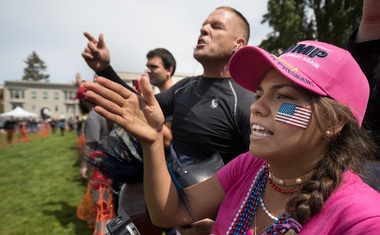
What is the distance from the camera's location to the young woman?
0.99 metres

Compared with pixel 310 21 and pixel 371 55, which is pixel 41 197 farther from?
pixel 310 21

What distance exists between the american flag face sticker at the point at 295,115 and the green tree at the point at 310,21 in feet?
44.7

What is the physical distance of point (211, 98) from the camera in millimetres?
2197

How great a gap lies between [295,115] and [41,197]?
21.8 feet

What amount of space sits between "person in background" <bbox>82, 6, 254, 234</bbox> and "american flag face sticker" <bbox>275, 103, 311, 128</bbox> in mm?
784

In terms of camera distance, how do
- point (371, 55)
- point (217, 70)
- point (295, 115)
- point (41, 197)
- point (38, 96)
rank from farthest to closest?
point (38, 96)
point (41, 197)
point (217, 70)
point (371, 55)
point (295, 115)

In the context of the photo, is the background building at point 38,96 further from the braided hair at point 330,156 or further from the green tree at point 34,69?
the braided hair at point 330,156

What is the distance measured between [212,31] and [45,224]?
14.2ft

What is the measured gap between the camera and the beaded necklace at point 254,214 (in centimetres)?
107

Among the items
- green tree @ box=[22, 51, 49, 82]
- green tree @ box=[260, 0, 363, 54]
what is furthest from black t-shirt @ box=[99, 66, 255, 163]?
green tree @ box=[22, 51, 49, 82]

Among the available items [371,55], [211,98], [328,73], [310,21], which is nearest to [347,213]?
[328,73]

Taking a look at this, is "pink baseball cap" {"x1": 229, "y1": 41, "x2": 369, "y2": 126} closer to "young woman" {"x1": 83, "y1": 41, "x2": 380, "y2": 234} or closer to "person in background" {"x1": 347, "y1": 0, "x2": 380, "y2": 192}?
"young woman" {"x1": 83, "y1": 41, "x2": 380, "y2": 234}

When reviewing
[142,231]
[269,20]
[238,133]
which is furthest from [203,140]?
[269,20]

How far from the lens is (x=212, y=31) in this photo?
2355 millimetres
